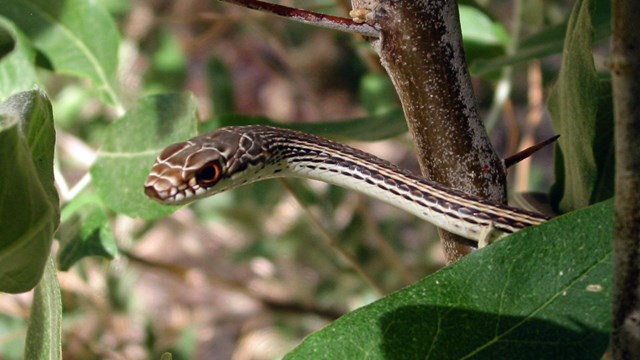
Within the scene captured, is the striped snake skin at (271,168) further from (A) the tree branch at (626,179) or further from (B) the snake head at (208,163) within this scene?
(A) the tree branch at (626,179)

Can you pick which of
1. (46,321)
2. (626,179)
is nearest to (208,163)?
(46,321)

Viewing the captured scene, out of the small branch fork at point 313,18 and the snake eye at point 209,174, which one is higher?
the small branch fork at point 313,18

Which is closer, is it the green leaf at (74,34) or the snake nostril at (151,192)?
the snake nostril at (151,192)

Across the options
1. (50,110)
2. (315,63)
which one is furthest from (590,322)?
(315,63)

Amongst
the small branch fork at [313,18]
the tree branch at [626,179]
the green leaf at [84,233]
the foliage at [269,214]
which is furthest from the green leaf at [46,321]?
the tree branch at [626,179]

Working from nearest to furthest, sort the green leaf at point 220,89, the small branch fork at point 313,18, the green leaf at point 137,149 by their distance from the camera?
the small branch fork at point 313,18, the green leaf at point 137,149, the green leaf at point 220,89

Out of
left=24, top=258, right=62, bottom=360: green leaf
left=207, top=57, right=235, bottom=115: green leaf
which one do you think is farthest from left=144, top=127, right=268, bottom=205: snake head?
left=207, top=57, right=235, bottom=115: green leaf

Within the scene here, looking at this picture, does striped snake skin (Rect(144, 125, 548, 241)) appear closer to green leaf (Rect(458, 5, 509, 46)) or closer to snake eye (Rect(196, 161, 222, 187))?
snake eye (Rect(196, 161, 222, 187))
